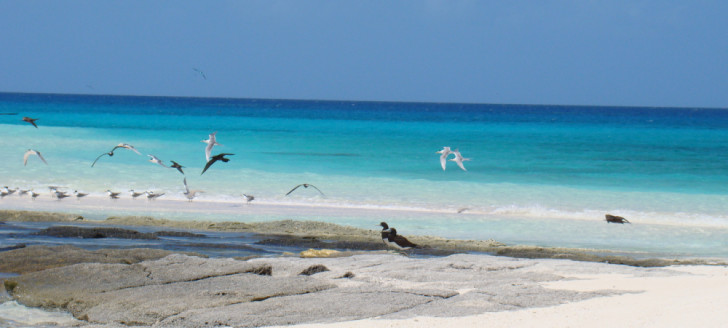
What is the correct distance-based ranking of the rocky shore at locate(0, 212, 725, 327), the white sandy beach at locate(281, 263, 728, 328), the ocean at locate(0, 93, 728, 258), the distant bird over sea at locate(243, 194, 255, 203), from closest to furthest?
the white sandy beach at locate(281, 263, 728, 328), the rocky shore at locate(0, 212, 725, 327), the ocean at locate(0, 93, 728, 258), the distant bird over sea at locate(243, 194, 255, 203)

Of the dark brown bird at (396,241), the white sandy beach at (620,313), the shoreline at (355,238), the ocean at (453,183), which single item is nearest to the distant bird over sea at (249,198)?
the ocean at (453,183)

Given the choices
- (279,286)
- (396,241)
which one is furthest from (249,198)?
(279,286)

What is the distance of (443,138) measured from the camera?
55.4 metres

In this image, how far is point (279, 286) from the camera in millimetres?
6922

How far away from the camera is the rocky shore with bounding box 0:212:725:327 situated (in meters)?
6.18

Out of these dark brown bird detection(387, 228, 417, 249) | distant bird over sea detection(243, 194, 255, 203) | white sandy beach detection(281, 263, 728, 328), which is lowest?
white sandy beach detection(281, 263, 728, 328)

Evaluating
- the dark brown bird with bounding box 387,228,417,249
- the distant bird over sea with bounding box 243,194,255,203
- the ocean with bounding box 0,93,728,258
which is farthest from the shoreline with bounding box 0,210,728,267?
the distant bird over sea with bounding box 243,194,255,203

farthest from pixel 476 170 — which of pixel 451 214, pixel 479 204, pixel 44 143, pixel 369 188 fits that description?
pixel 44 143

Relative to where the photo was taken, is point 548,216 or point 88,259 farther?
point 548,216

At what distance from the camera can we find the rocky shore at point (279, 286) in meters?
6.18

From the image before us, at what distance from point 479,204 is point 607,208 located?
2870 mm

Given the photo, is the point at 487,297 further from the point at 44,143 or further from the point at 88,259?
the point at 44,143

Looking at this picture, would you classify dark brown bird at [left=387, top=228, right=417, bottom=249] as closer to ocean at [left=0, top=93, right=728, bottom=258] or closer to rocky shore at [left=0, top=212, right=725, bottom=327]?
rocky shore at [left=0, top=212, right=725, bottom=327]

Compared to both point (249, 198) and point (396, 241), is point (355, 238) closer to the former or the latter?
point (396, 241)
